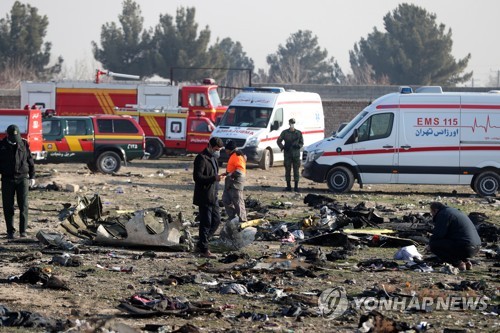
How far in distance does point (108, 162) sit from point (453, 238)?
18.4 m

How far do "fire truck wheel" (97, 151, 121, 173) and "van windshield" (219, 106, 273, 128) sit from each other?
14.2ft

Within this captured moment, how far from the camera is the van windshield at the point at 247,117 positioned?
3394cm

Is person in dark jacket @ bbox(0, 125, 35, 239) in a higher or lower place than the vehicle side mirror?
lower

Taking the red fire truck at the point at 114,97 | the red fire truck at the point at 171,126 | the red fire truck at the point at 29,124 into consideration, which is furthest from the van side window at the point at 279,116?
the red fire truck at the point at 29,124

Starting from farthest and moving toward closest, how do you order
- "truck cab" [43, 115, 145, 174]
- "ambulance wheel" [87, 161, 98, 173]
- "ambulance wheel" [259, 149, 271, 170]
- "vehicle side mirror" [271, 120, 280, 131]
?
"vehicle side mirror" [271, 120, 280, 131] < "ambulance wheel" [259, 149, 271, 170] < "ambulance wheel" [87, 161, 98, 173] < "truck cab" [43, 115, 145, 174]

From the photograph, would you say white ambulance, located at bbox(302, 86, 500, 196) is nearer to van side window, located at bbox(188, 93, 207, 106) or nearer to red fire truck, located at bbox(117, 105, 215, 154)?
red fire truck, located at bbox(117, 105, 215, 154)

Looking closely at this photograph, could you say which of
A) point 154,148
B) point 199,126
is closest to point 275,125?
point 199,126

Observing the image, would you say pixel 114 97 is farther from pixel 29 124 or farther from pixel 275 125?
pixel 29 124

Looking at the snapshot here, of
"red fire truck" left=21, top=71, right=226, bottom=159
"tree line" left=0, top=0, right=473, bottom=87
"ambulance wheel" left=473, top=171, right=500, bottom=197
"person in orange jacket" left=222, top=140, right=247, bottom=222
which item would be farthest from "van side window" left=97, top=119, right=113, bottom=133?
"tree line" left=0, top=0, right=473, bottom=87

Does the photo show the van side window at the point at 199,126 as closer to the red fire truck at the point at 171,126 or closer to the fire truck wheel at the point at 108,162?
the red fire truck at the point at 171,126

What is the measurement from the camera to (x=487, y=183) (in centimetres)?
2605

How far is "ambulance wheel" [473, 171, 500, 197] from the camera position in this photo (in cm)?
2605

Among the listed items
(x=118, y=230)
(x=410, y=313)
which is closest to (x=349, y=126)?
(x=118, y=230)

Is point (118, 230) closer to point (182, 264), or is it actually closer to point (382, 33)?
point (182, 264)
